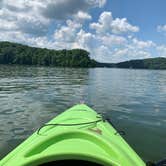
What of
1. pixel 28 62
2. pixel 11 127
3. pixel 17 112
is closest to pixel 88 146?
pixel 11 127

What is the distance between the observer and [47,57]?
144 meters

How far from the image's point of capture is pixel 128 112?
15.0 metres

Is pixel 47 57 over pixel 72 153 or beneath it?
beneath

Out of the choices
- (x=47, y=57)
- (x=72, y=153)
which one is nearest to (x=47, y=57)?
(x=47, y=57)

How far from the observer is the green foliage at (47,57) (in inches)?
5443

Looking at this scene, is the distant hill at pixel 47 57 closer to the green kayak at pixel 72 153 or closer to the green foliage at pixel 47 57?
the green foliage at pixel 47 57

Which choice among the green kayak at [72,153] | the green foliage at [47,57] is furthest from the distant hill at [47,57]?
the green kayak at [72,153]

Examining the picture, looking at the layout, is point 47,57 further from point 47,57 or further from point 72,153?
point 72,153

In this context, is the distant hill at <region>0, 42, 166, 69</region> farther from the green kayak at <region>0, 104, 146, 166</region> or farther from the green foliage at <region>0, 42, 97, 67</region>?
the green kayak at <region>0, 104, 146, 166</region>

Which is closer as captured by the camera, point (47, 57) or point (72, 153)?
point (72, 153)

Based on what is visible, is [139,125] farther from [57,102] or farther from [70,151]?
[70,151]

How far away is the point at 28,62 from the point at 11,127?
439ft

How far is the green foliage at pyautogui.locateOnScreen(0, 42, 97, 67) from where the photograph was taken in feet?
454

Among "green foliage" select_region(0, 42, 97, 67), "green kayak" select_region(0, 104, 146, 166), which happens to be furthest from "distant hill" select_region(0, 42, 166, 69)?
"green kayak" select_region(0, 104, 146, 166)
